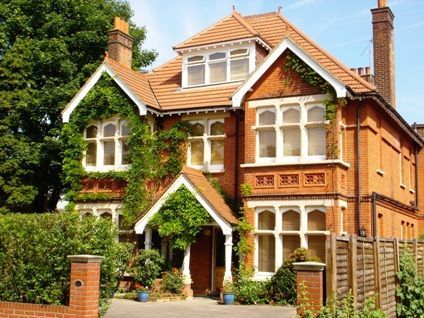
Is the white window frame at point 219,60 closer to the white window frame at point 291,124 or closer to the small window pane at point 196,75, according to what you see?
the small window pane at point 196,75

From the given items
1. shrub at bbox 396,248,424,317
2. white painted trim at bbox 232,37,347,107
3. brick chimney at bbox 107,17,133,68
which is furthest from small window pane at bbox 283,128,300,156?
brick chimney at bbox 107,17,133,68

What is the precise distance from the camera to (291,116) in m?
19.6

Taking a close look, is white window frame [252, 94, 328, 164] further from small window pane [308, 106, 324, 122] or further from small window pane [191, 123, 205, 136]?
small window pane [191, 123, 205, 136]

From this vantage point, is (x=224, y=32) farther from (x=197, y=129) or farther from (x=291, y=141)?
(x=291, y=141)

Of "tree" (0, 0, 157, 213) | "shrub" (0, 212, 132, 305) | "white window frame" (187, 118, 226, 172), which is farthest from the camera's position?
"tree" (0, 0, 157, 213)

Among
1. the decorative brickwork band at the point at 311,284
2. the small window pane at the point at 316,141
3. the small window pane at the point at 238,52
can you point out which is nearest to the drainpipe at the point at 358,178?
the small window pane at the point at 316,141

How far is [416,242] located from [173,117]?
35.7 ft

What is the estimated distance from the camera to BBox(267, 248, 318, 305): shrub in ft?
56.8

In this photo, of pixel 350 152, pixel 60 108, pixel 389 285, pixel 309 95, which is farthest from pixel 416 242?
pixel 60 108

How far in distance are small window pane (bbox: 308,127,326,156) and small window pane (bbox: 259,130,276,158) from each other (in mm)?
1297

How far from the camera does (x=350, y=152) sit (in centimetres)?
1944

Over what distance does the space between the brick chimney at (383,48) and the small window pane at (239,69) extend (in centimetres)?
526

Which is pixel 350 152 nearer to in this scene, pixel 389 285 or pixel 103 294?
pixel 389 285

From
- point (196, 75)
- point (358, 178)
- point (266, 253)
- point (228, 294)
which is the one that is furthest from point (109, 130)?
point (358, 178)
